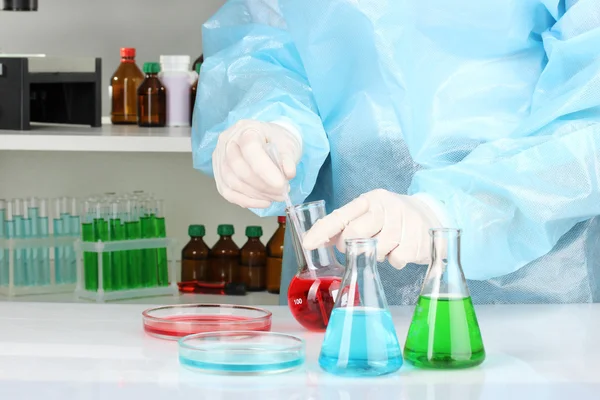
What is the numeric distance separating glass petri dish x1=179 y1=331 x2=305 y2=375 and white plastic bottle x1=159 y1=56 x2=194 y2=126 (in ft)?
5.06

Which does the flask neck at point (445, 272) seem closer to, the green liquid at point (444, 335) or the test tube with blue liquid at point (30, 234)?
the green liquid at point (444, 335)

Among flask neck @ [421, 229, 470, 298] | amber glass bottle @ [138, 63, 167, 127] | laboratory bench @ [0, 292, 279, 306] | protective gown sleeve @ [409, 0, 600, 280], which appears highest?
amber glass bottle @ [138, 63, 167, 127]

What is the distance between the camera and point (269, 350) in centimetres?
86

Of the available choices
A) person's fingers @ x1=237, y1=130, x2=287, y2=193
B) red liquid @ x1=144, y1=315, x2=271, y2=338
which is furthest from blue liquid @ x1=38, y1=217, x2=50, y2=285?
red liquid @ x1=144, y1=315, x2=271, y2=338

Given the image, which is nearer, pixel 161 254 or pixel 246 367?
pixel 246 367

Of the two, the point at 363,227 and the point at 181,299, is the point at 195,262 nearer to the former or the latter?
the point at 181,299

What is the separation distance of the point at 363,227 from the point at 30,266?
58.4 inches

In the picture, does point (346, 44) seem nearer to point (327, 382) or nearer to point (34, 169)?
point (327, 382)

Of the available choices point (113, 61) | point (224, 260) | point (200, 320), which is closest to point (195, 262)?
point (224, 260)

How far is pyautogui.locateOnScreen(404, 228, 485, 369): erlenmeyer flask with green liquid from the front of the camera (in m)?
0.83

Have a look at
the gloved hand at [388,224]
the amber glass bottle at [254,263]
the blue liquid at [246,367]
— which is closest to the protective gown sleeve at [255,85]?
the gloved hand at [388,224]

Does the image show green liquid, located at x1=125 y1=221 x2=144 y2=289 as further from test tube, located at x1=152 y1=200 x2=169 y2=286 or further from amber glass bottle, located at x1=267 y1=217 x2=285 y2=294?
amber glass bottle, located at x1=267 y1=217 x2=285 y2=294

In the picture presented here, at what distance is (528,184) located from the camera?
113 cm

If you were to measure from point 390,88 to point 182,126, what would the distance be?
114cm
